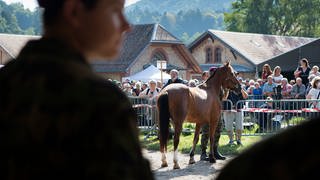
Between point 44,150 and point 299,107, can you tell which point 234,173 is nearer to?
point 44,150

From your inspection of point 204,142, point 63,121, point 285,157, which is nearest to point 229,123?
point 204,142

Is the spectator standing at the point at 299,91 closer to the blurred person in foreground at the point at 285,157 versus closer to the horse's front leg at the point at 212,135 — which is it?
the horse's front leg at the point at 212,135

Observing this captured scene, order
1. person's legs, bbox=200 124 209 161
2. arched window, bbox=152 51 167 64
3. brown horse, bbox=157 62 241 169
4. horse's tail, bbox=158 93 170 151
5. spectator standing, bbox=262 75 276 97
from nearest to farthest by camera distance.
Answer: horse's tail, bbox=158 93 170 151
brown horse, bbox=157 62 241 169
person's legs, bbox=200 124 209 161
spectator standing, bbox=262 75 276 97
arched window, bbox=152 51 167 64

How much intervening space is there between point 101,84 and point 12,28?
10842 cm

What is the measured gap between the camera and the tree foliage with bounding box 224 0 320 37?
208ft

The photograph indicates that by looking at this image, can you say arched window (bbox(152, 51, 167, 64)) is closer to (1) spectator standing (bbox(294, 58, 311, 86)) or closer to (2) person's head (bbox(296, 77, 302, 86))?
(1) spectator standing (bbox(294, 58, 311, 86))

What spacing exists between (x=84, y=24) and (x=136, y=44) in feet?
139

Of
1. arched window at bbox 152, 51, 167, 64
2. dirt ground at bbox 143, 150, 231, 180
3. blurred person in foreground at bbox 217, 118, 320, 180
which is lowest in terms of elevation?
dirt ground at bbox 143, 150, 231, 180

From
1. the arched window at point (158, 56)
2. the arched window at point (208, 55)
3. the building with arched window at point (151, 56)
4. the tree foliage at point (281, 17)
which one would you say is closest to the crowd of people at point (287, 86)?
the building with arched window at point (151, 56)

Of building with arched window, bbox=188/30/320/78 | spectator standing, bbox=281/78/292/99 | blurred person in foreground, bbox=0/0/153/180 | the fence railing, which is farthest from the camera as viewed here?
building with arched window, bbox=188/30/320/78

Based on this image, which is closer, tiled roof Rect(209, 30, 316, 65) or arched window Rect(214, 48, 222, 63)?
tiled roof Rect(209, 30, 316, 65)

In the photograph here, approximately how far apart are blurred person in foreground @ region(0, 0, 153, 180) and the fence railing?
11.0 metres

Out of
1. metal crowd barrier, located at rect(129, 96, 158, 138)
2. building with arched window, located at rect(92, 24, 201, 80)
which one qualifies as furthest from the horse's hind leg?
building with arched window, located at rect(92, 24, 201, 80)

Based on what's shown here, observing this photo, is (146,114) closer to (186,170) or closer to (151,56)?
(186,170)
